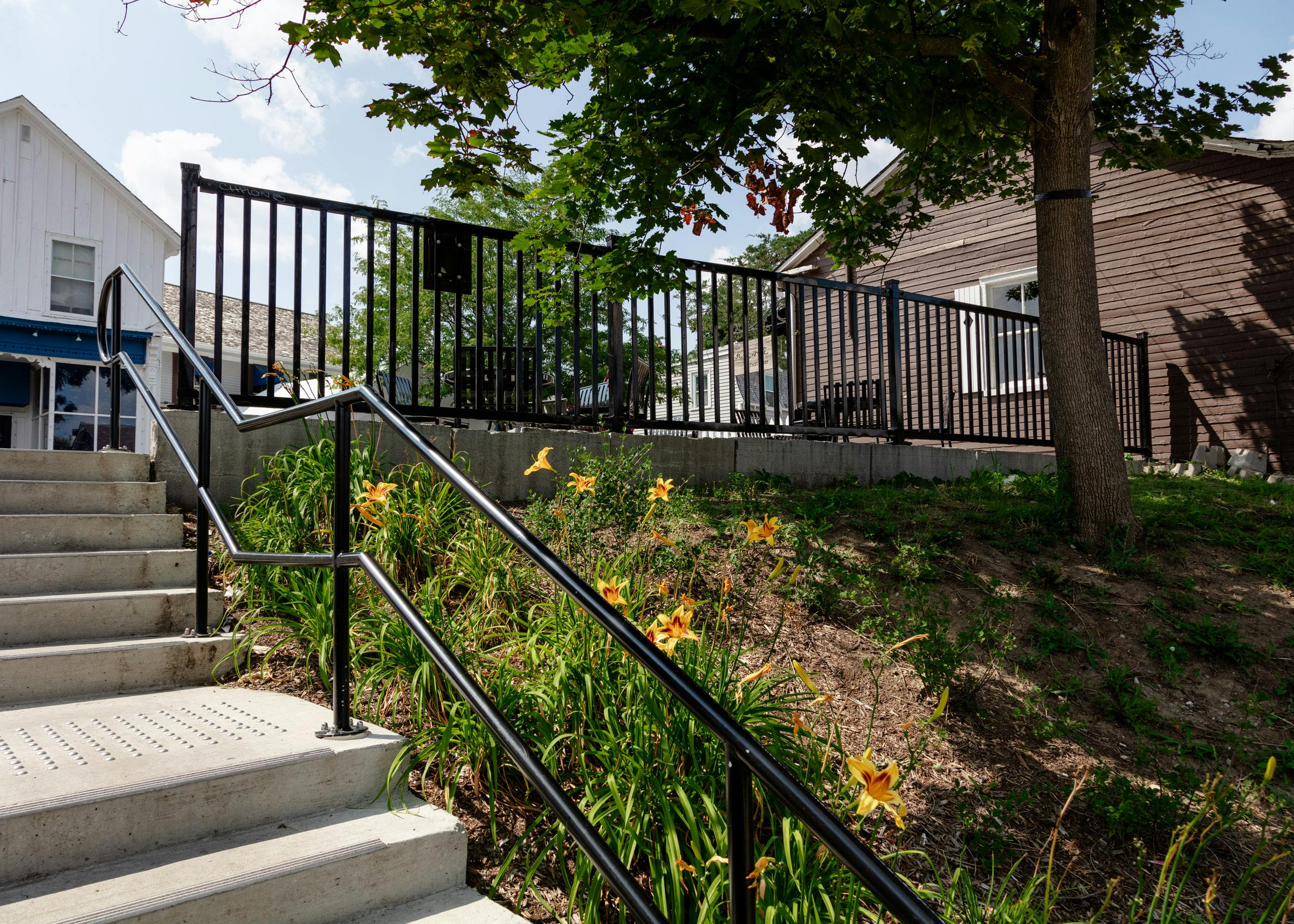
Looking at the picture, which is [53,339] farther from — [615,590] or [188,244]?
[615,590]

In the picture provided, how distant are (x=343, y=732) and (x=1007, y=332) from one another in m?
8.75

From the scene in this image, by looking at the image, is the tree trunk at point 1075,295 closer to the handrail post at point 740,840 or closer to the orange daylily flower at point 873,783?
the orange daylily flower at point 873,783

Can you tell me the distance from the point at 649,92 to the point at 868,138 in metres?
1.60

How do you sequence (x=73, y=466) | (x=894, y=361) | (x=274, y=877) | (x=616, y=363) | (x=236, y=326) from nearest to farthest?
(x=274, y=877)
(x=73, y=466)
(x=616, y=363)
(x=894, y=361)
(x=236, y=326)

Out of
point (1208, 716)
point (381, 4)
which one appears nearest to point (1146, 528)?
point (1208, 716)

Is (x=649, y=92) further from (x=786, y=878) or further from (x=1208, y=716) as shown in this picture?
(x=1208, y=716)

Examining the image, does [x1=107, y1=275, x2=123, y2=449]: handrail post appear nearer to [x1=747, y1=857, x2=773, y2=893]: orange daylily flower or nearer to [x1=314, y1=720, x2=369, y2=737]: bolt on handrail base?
[x1=314, y1=720, x2=369, y2=737]: bolt on handrail base

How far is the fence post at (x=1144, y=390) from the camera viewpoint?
10219 mm

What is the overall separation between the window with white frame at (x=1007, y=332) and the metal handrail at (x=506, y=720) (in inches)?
301

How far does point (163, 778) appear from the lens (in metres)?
1.88

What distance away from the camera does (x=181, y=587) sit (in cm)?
326

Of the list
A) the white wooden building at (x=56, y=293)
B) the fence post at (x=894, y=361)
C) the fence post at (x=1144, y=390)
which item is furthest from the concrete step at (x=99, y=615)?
the white wooden building at (x=56, y=293)

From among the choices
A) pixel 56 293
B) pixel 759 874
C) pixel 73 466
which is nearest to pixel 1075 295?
pixel 759 874

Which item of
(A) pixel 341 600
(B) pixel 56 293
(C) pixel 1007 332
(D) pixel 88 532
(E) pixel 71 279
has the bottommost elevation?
(A) pixel 341 600
